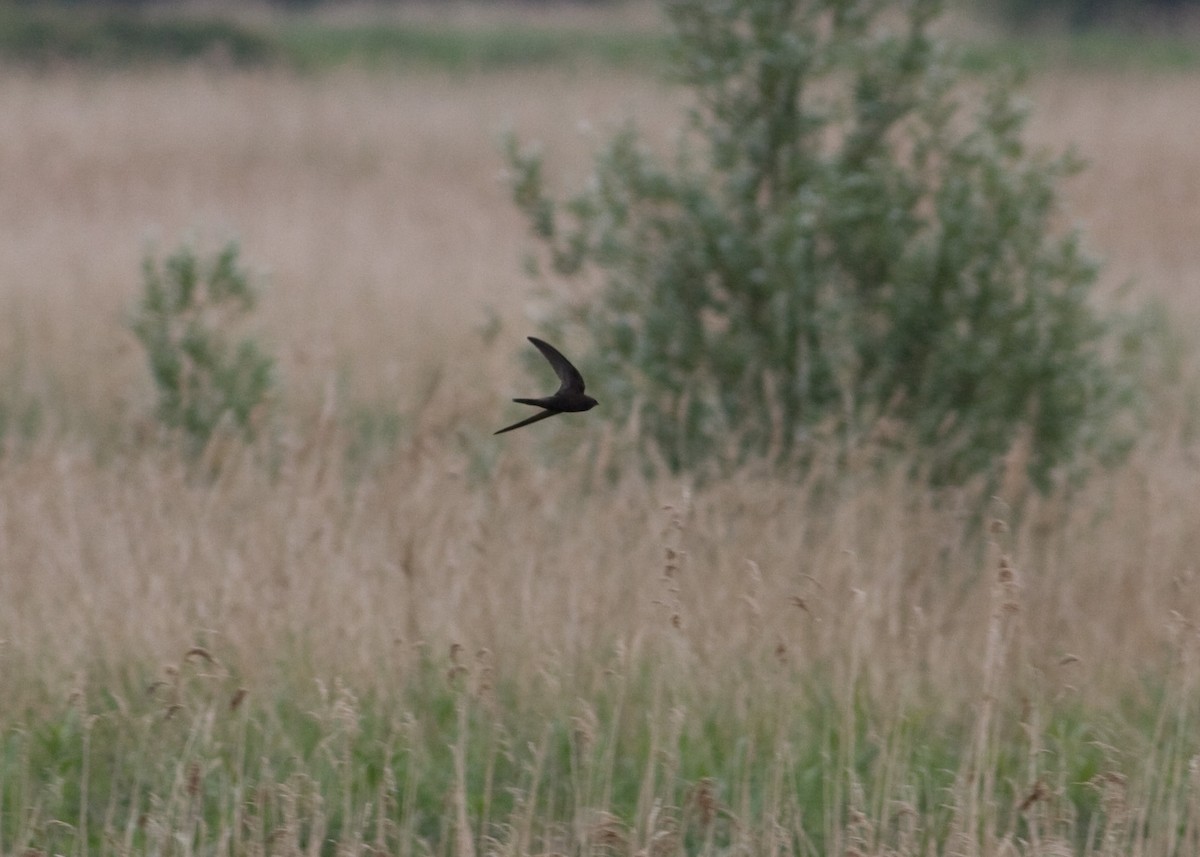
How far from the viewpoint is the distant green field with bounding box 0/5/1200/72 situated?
26.6 m

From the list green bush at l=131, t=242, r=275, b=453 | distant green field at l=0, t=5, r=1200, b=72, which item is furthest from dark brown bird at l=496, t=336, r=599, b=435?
distant green field at l=0, t=5, r=1200, b=72

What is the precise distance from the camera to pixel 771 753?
4504 mm

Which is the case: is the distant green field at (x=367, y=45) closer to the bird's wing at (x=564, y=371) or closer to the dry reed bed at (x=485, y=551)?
the dry reed bed at (x=485, y=551)

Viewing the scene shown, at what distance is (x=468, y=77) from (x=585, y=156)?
7.10 meters

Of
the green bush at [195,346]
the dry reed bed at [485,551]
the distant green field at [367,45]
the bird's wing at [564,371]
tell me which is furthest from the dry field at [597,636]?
the distant green field at [367,45]

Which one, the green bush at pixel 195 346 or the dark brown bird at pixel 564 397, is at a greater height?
the dark brown bird at pixel 564 397

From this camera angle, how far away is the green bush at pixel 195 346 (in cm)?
715

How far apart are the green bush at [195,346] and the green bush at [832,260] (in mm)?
1441

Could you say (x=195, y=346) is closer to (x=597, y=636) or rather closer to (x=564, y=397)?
(x=597, y=636)

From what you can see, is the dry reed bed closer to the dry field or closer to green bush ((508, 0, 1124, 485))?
the dry field

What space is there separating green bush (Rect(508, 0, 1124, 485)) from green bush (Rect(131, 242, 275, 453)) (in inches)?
56.7

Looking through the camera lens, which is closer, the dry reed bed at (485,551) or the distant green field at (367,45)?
the dry reed bed at (485,551)

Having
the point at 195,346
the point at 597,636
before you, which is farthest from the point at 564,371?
the point at 195,346

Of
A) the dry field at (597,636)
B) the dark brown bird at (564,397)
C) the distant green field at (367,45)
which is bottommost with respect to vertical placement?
the dry field at (597,636)
